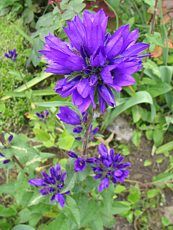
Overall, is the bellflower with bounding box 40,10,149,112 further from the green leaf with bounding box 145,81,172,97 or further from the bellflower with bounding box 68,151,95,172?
the green leaf with bounding box 145,81,172,97

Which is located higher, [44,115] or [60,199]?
[60,199]

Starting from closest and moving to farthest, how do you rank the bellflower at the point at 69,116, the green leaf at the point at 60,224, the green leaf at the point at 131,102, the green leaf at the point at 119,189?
the bellflower at the point at 69,116 → the green leaf at the point at 60,224 → the green leaf at the point at 119,189 → the green leaf at the point at 131,102

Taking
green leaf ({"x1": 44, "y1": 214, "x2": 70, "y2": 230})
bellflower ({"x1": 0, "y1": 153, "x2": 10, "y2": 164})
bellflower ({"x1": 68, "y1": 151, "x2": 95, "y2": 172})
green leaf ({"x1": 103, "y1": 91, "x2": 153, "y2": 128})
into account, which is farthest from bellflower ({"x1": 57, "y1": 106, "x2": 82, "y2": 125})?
green leaf ({"x1": 103, "y1": 91, "x2": 153, "y2": 128})

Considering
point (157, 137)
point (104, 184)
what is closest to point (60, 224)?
point (104, 184)

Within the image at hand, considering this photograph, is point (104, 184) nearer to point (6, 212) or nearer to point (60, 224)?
point (60, 224)

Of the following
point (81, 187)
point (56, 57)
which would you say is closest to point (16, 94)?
point (81, 187)

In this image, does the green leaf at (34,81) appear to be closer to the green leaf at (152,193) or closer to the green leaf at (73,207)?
the green leaf at (152,193)

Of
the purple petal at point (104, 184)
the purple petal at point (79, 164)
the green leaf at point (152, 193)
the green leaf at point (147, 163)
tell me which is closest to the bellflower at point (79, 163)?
the purple petal at point (79, 164)
